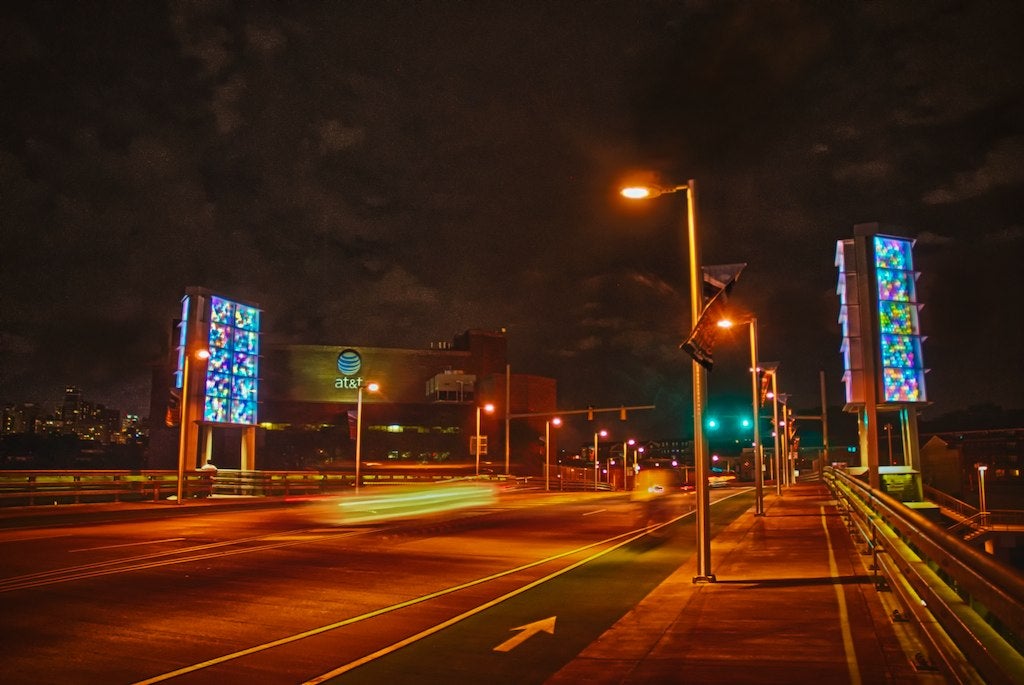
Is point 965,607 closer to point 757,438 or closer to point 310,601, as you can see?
point 310,601

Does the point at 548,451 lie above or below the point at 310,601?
above

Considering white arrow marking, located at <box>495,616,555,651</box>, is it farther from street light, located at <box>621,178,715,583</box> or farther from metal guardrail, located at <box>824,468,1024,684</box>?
metal guardrail, located at <box>824,468,1024,684</box>

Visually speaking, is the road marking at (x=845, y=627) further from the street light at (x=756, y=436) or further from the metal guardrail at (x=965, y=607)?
the street light at (x=756, y=436)

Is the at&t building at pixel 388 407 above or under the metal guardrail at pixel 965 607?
above

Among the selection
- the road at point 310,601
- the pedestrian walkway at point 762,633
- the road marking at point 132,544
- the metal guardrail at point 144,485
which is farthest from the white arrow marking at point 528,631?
the metal guardrail at point 144,485

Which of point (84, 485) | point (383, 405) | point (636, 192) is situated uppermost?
point (383, 405)

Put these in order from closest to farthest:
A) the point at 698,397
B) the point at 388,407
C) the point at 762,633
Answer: the point at 762,633 → the point at 698,397 → the point at 388,407

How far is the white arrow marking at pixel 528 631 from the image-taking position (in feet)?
28.1

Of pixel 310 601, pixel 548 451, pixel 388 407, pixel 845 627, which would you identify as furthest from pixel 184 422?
pixel 388 407

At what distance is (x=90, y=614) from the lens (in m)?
9.95

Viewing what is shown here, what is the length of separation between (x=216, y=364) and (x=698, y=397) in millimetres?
38749

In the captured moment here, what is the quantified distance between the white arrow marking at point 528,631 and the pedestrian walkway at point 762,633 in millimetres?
814

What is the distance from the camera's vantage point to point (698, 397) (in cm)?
1270

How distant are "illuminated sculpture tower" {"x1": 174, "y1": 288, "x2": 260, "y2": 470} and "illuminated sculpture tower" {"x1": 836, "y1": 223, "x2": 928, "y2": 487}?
3529 cm
